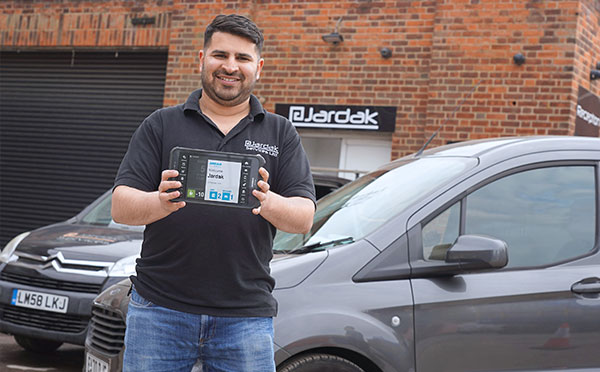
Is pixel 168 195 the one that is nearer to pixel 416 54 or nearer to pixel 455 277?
pixel 455 277

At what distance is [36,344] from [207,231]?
4.73m

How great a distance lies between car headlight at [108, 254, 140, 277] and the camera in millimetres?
5922

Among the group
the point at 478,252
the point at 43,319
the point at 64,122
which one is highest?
the point at 64,122

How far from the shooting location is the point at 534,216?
13.1 ft

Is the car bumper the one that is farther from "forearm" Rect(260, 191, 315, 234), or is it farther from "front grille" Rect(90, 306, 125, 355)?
"forearm" Rect(260, 191, 315, 234)

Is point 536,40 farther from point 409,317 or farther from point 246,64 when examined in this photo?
point 246,64

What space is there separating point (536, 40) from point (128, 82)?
19.3 feet

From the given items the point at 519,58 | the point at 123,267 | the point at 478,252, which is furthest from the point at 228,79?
the point at 519,58

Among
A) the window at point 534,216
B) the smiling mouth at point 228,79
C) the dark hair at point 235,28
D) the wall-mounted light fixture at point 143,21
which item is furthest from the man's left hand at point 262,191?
the wall-mounted light fixture at point 143,21

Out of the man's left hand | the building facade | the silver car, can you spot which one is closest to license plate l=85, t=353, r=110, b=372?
the silver car

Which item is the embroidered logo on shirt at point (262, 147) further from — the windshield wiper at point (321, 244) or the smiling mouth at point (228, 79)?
the windshield wiper at point (321, 244)

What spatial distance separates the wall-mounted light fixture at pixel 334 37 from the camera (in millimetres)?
10289

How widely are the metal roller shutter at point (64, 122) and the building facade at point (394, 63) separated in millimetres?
196

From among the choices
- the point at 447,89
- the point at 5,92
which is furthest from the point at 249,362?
the point at 5,92
